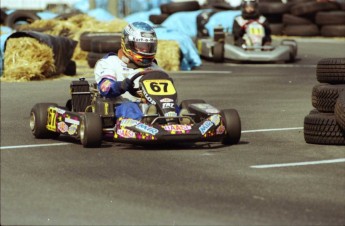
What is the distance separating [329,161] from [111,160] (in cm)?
182

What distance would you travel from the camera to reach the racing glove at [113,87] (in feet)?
32.6

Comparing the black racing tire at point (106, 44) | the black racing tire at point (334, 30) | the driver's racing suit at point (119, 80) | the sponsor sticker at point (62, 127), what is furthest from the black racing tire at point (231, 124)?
the black racing tire at point (334, 30)

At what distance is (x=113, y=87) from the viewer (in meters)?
9.97

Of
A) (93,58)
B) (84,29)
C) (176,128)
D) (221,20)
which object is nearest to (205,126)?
(176,128)

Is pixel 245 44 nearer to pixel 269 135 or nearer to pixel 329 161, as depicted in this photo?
pixel 269 135

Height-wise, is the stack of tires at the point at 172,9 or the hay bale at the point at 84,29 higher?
the hay bale at the point at 84,29

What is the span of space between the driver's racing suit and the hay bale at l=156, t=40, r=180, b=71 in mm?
8215

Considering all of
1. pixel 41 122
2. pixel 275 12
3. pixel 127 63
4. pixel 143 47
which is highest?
pixel 143 47

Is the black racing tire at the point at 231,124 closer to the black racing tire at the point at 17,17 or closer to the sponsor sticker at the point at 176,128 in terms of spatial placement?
the sponsor sticker at the point at 176,128

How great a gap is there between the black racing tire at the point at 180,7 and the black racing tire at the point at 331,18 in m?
3.35

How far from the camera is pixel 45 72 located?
56.8 feet

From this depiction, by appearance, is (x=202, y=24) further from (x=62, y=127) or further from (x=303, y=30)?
(x=62, y=127)

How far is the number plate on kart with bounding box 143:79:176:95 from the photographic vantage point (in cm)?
972

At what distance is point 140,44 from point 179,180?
266 centimetres
